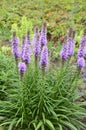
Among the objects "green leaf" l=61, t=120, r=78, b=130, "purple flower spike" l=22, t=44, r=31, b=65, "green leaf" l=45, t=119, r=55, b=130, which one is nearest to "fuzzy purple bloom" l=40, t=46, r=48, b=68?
"purple flower spike" l=22, t=44, r=31, b=65

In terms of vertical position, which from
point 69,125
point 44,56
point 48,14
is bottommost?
point 69,125

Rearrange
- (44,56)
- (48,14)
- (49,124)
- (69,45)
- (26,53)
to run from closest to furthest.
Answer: (44,56)
(26,53)
(69,45)
(49,124)
(48,14)

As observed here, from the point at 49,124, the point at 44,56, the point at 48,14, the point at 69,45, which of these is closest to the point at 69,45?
the point at 69,45

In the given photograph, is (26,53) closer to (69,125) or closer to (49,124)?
(49,124)

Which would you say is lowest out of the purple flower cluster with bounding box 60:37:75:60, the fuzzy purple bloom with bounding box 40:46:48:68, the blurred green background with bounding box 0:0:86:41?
the fuzzy purple bloom with bounding box 40:46:48:68

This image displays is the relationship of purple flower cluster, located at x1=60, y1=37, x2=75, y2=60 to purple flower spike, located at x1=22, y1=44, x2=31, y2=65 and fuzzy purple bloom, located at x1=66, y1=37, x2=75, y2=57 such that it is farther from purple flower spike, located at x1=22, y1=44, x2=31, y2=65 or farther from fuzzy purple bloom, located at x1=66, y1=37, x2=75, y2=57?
purple flower spike, located at x1=22, y1=44, x2=31, y2=65

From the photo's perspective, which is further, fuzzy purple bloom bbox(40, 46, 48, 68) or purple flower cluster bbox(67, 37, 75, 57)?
purple flower cluster bbox(67, 37, 75, 57)

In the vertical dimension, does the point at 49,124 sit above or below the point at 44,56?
below

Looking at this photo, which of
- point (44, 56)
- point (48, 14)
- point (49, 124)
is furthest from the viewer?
point (48, 14)

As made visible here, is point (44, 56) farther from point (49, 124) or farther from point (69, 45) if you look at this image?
point (49, 124)

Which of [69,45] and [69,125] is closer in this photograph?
[69,45]

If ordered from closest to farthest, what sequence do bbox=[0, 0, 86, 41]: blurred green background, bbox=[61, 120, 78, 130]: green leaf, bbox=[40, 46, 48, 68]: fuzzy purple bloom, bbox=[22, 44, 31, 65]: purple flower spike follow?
1. bbox=[40, 46, 48, 68]: fuzzy purple bloom
2. bbox=[22, 44, 31, 65]: purple flower spike
3. bbox=[61, 120, 78, 130]: green leaf
4. bbox=[0, 0, 86, 41]: blurred green background

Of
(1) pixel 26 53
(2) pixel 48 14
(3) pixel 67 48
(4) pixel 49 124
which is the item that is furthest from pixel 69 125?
(2) pixel 48 14

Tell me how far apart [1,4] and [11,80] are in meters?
6.95
